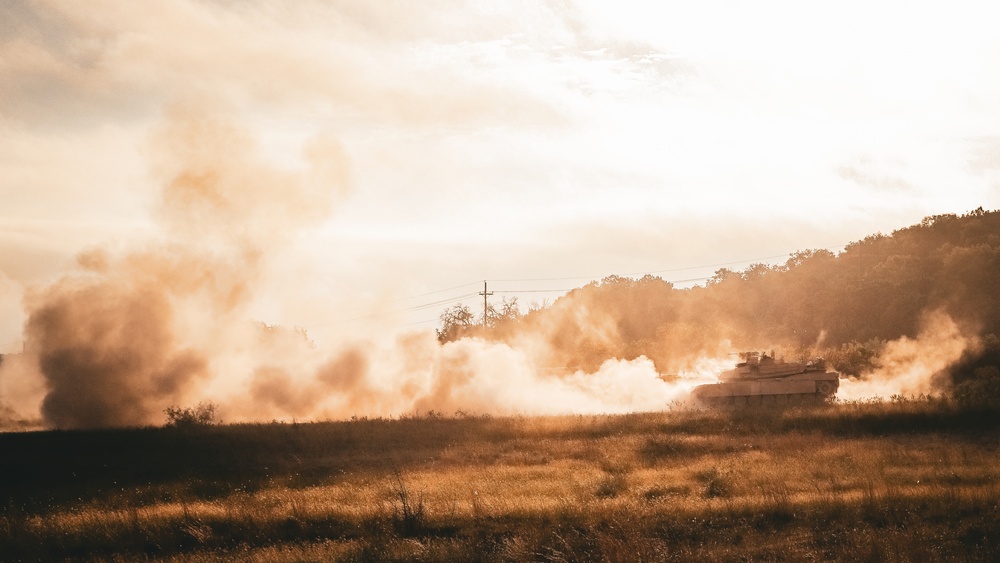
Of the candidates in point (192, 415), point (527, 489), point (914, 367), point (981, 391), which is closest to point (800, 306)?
point (914, 367)

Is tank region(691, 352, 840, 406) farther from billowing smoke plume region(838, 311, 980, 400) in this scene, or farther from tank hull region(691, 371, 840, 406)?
billowing smoke plume region(838, 311, 980, 400)

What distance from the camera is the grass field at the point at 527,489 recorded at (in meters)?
17.2

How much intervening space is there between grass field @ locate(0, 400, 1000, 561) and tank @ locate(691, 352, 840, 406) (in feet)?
12.9

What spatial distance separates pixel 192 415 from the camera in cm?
4353

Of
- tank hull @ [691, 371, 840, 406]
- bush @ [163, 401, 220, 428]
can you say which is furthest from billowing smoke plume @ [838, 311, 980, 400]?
bush @ [163, 401, 220, 428]

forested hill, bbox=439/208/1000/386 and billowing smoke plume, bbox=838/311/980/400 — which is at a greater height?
forested hill, bbox=439/208/1000/386

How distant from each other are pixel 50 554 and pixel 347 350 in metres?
31.7

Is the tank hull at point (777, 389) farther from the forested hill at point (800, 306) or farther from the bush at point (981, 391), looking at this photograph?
the forested hill at point (800, 306)

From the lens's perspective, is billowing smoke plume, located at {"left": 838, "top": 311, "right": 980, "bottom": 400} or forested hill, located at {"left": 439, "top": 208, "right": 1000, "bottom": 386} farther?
forested hill, located at {"left": 439, "top": 208, "right": 1000, "bottom": 386}

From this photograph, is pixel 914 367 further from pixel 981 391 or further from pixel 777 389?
pixel 777 389

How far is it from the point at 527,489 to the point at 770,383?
72.0ft

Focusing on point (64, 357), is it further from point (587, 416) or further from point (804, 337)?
point (804, 337)

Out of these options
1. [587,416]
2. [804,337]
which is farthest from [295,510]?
[804,337]

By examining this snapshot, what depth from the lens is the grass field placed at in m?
17.2
